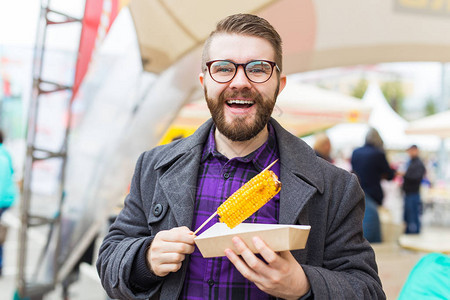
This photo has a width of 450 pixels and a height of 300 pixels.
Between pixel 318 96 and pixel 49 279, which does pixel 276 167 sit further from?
pixel 318 96

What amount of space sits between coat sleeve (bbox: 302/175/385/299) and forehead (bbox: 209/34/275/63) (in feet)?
1.63

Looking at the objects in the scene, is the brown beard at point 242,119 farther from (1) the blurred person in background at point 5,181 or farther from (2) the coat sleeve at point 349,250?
(1) the blurred person in background at point 5,181

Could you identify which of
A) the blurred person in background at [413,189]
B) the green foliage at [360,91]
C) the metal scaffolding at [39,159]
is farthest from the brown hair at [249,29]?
the green foliage at [360,91]

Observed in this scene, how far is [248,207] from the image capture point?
1221 millimetres

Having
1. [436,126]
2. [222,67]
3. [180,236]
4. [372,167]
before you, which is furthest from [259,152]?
[436,126]

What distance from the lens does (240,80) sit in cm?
133

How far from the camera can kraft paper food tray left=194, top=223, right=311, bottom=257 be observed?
106cm

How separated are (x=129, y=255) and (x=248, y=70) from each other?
2.21 feet

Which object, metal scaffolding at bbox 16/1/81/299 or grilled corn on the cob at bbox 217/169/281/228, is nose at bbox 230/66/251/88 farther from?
metal scaffolding at bbox 16/1/81/299

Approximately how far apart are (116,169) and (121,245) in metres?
2.92

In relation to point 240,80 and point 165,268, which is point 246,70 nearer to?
point 240,80

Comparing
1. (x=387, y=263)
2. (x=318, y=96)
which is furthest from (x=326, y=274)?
(x=318, y=96)

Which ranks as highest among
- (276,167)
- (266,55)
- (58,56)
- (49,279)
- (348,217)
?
(58,56)

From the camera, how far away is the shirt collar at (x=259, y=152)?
148 cm
